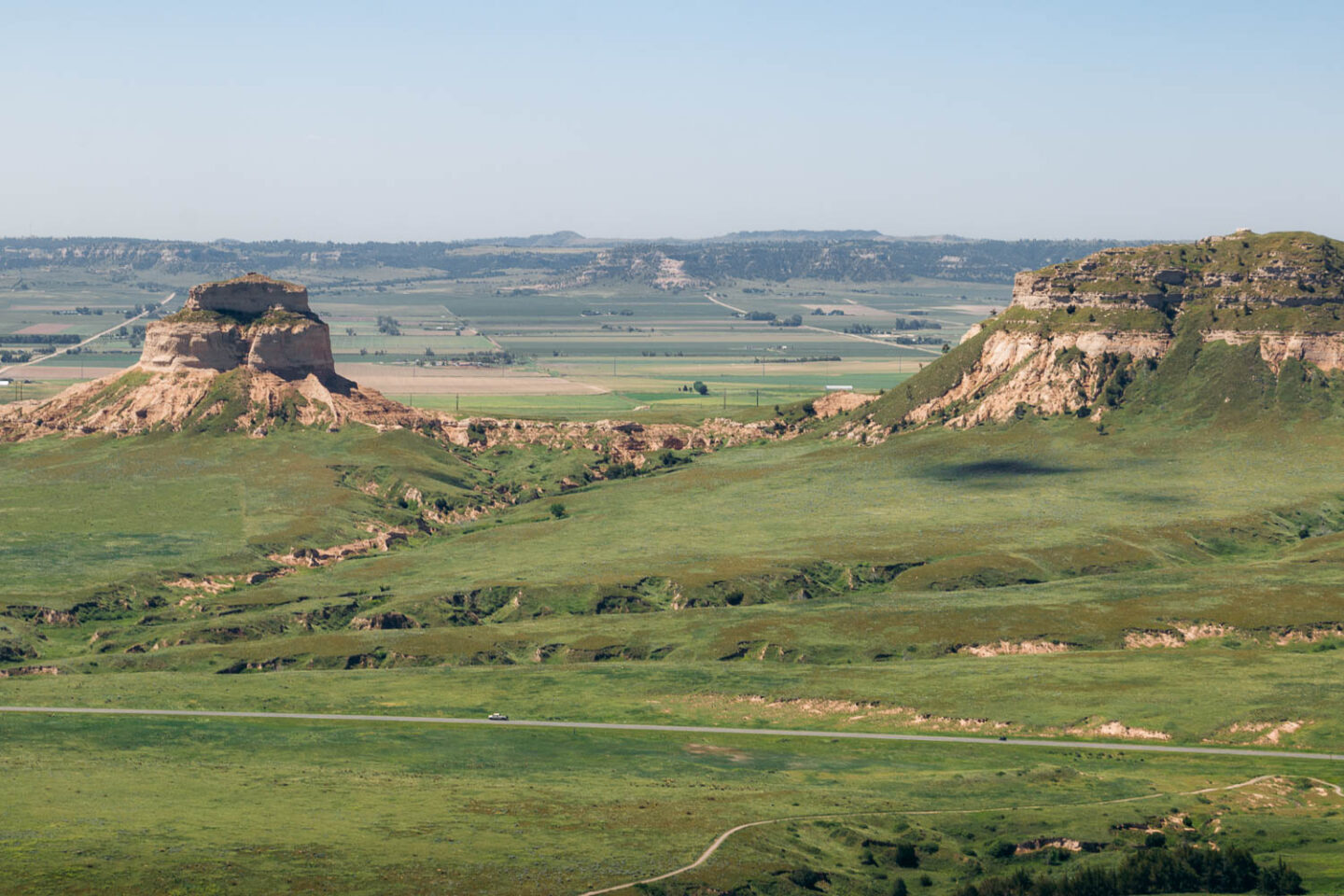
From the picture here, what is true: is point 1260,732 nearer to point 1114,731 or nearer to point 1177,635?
point 1114,731

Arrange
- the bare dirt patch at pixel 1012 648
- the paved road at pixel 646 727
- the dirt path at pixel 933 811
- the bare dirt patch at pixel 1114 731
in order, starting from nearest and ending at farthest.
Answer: the dirt path at pixel 933 811
the paved road at pixel 646 727
the bare dirt patch at pixel 1114 731
the bare dirt patch at pixel 1012 648

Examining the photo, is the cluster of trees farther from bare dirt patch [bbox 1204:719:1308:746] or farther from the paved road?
bare dirt patch [bbox 1204:719:1308:746]

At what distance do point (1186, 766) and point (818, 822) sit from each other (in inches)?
1670

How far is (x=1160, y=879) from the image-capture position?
112 m

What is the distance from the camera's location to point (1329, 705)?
157 metres

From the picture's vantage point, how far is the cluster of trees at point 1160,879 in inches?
4365

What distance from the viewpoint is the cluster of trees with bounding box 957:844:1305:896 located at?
4365 inches

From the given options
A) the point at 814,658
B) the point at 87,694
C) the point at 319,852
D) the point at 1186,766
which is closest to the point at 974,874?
A: the point at 1186,766

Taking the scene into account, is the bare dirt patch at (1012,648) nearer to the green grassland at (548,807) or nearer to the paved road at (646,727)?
the paved road at (646,727)

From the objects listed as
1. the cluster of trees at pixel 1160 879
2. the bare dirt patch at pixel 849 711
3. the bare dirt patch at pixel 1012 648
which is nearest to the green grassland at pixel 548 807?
the cluster of trees at pixel 1160 879

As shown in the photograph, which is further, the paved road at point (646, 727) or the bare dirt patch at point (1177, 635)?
the bare dirt patch at point (1177, 635)

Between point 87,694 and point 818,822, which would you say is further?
point 87,694

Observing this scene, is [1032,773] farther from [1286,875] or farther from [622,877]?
[622,877]

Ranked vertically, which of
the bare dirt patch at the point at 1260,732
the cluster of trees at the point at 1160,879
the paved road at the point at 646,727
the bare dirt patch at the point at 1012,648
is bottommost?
the paved road at the point at 646,727
